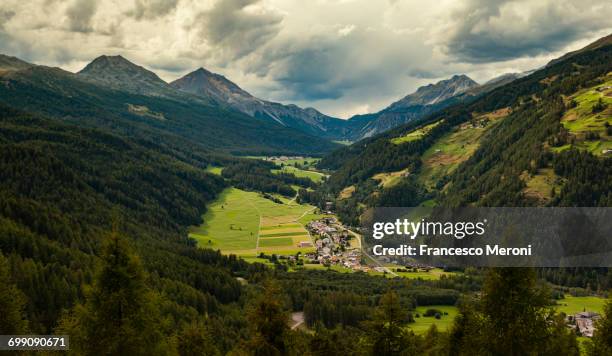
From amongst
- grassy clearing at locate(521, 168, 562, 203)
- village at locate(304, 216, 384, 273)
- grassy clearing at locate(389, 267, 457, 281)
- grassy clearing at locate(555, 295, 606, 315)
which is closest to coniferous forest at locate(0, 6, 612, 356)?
grassy clearing at locate(521, 168, 562, 203)

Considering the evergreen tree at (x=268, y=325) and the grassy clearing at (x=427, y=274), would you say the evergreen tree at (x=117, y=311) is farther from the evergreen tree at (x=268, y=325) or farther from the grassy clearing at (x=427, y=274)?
the grassy clearing at (x=427, y=274)

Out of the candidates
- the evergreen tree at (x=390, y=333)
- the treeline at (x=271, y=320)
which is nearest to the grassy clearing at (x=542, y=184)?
the treeline at (x=271, y=320)

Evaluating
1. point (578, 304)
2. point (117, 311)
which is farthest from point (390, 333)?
point (578, 304)

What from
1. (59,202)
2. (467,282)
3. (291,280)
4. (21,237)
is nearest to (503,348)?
(21,237)

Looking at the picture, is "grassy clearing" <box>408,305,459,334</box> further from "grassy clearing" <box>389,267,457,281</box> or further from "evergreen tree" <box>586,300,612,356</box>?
"evergreen tree" <box>586,300,612,356</box>

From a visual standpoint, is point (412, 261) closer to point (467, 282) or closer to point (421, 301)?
point (467, 282)

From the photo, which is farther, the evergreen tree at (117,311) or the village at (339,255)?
the village at (339,255)
